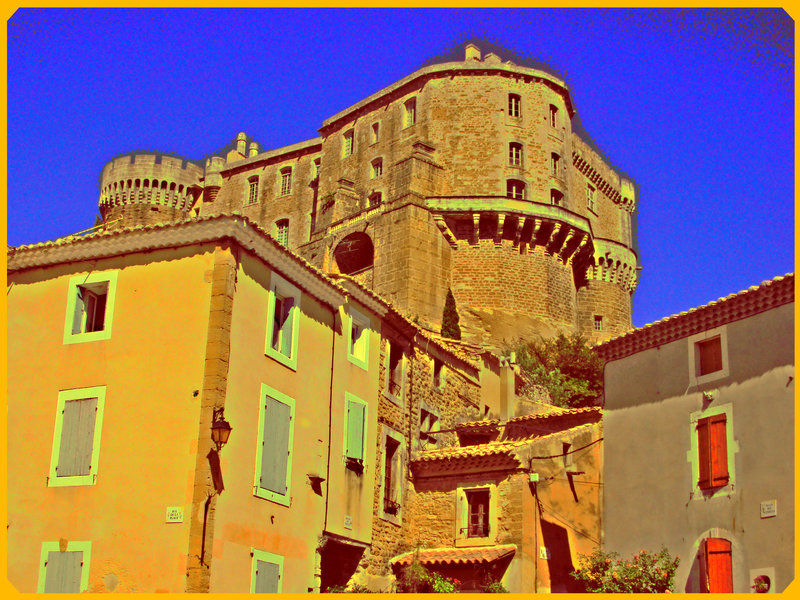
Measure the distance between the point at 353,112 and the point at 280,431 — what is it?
134 ft

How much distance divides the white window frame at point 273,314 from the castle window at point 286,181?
41.8 meters

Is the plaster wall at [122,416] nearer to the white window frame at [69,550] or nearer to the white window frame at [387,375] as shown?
the white window frame at [69,550]

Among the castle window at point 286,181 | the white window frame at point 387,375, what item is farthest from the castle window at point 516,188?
the white window frame at point 387,375

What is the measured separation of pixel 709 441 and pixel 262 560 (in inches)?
368

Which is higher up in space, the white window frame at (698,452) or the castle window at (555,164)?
the castle window at (555,164)

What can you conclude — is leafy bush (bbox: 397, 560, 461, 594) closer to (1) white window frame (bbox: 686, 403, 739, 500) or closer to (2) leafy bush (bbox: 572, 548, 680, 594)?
(2) leafy bush (bbox: 572, 548, 680, 594)

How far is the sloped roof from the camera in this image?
64.1 feet

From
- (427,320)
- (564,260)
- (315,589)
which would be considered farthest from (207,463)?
(564,260)

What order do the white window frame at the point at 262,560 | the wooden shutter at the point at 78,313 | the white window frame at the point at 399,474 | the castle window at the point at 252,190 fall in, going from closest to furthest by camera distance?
1. the white window frame at the point at 262,560
2. the wooden shutter at the point at 78,313
3. the white window frame at the point at 399,474
4. the castle window at the point at 252,190

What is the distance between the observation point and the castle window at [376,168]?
55.8 m

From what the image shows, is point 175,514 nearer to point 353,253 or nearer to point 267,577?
point 267,577

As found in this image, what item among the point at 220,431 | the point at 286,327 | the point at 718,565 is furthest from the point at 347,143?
the point at 718,565

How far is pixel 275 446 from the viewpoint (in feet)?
66.1

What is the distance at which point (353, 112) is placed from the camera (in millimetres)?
58906
